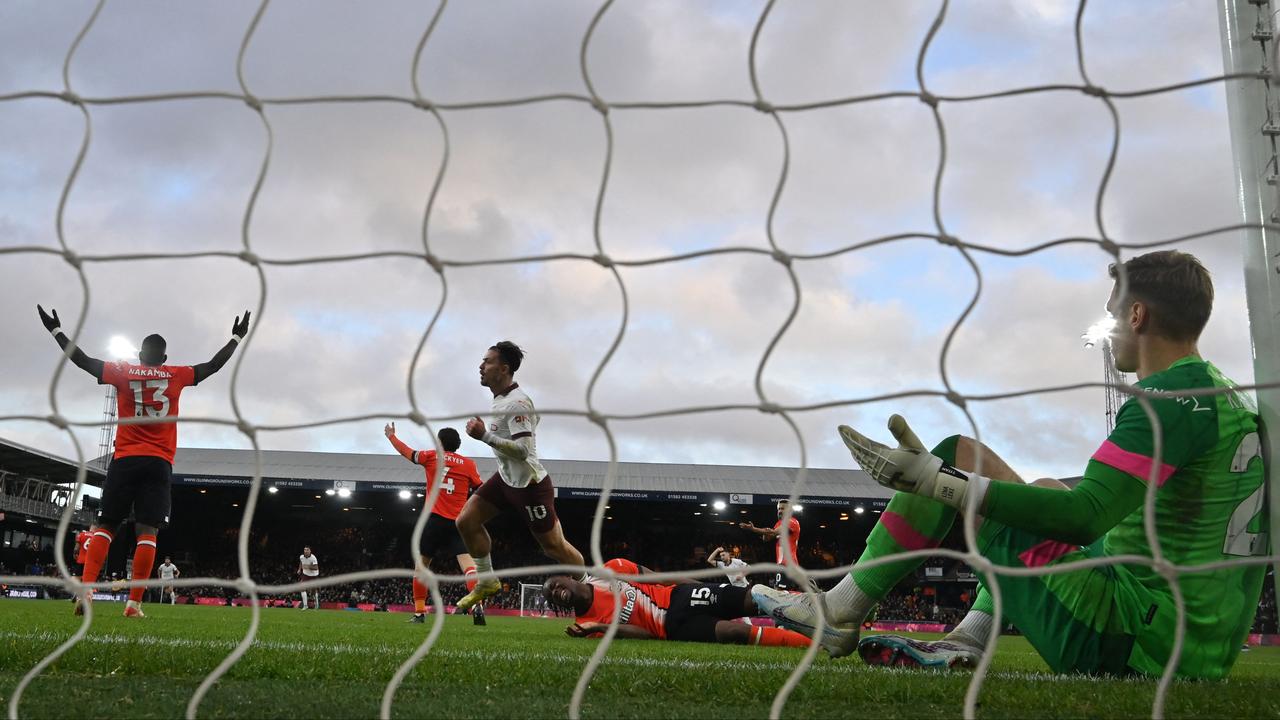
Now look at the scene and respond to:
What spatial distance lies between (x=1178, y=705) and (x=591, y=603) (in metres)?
4.70

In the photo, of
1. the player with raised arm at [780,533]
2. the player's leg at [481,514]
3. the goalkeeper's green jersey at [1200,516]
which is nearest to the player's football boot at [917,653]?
the player with raised arm at [780,533]

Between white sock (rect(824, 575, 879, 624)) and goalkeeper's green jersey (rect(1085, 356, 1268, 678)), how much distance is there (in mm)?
762

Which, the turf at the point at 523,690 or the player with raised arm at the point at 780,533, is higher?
the player with raised arm at the point at 780,533

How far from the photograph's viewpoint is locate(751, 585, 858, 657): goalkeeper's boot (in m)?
2.99

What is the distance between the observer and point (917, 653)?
10.4 feet

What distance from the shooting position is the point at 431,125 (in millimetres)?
2680

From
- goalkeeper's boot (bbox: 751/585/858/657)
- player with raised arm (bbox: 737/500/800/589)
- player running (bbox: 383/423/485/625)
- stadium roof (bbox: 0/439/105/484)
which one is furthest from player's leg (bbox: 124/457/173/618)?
stadium roof (bbox: 0/439/105/484)

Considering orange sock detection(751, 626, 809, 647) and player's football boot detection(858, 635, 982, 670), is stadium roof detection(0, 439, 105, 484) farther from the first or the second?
player's football boot detection(858, 635, 982, 670)

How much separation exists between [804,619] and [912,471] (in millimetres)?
983

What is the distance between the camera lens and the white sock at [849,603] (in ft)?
9.57

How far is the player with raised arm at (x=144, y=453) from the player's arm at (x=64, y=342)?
30 centimetres

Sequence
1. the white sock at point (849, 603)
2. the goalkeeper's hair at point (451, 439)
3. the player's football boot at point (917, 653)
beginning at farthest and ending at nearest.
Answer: the goalkeeper's hair at point (451, 439), the player's football boot at point (917, 653), the white sock at point (849, 603)

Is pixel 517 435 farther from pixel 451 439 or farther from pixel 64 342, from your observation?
pixel 64 342

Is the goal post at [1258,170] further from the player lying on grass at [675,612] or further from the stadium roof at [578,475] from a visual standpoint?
the stadium roof at [578,475]
